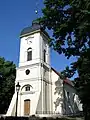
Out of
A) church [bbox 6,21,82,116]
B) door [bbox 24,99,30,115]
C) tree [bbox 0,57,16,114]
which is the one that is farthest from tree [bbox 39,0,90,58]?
tree [bbox 0,57,16,114]

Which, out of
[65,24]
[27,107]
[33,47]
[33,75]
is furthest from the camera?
[33,47]

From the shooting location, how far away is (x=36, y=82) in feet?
110

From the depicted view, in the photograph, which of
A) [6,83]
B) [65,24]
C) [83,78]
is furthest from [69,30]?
[6,83]

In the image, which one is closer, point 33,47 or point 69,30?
point 69,30

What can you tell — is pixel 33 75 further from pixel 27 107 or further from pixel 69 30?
pixel 69 30

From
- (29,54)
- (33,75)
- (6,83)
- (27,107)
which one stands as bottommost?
(27,107)

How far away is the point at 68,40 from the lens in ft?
71.3

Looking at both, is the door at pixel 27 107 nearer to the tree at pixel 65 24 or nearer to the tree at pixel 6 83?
the tree at pixel 6 83

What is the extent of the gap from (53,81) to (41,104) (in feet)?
20.3

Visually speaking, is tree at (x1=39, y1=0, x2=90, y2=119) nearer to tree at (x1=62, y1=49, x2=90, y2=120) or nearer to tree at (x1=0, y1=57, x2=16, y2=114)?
tree at (x1=62, y1=49, x2=90, y2=120)

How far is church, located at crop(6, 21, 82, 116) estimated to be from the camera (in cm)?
3278

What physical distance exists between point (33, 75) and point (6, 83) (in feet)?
25.0

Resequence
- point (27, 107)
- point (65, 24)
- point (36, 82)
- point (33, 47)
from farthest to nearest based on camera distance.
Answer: point (33, 47), point (36, 82), point (27, 107), point (65, 24)

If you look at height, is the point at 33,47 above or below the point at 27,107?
above
